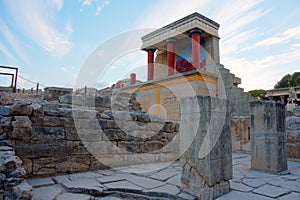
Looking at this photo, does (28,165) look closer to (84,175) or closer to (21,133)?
(21,133)

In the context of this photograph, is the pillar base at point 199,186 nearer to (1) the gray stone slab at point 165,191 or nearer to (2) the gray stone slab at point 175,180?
(1) the gray stone slab at point 165,191

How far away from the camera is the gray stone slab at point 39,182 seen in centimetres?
276

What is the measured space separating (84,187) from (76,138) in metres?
1.19

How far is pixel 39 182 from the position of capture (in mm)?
2875

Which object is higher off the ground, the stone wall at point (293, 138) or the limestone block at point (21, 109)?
the limestone block at point (21, 109)

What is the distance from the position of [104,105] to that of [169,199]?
3.94 meters

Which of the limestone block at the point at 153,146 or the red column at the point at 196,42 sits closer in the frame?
the limestone block at the point at 153,146

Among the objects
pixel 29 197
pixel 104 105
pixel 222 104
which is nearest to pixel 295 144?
pixel 222 104

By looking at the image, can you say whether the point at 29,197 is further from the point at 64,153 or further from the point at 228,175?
the point at 228,175

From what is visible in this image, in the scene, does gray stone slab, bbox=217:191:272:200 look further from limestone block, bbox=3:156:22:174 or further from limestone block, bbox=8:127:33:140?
limestone block, bbox=8:127:33:140

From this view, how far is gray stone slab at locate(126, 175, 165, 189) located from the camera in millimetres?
2768

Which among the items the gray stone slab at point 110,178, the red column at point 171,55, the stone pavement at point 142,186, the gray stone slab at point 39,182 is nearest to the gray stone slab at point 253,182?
the stone pavement at point 142,186

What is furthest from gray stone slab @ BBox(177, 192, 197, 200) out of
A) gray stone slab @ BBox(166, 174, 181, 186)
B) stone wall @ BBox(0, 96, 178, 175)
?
stone wall @ BBox(0, 96, 178, 175)

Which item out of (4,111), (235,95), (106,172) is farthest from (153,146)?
(235,95)
